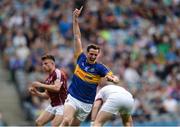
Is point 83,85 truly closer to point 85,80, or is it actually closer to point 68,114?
point 85,80

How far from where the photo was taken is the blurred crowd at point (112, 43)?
79.6 feet

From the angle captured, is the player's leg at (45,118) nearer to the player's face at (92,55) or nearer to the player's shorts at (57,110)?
the player's shorts at (57,110)

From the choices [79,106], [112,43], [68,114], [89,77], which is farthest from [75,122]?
[112,43]

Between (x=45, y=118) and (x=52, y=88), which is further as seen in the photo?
(x=45, y=118)

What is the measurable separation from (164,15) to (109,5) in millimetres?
2209

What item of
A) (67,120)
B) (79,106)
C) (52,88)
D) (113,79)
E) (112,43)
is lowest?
(112,43)

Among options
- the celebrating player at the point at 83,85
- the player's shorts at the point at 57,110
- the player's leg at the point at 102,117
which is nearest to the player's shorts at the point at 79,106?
the celebrating player at the point at 83,85

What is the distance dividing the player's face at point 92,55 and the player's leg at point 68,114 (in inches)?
39.1

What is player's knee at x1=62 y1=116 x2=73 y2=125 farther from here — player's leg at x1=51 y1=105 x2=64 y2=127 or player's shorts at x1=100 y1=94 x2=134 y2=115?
player's leg at x1=51 y1=105 x2=64 y2=127

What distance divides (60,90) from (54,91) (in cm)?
41

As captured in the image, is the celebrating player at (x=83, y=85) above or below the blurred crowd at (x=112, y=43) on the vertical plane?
above

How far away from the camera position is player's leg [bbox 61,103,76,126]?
52.4 ft

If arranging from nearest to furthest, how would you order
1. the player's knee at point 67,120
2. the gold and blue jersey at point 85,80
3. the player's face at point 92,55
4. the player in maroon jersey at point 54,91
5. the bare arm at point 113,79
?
the bare arm at point 113,79 → the player's knee at point 67,120 → the player's face at point 92,55 → the gold and blue jersey at point 85,80 → the player in maroon jersey at point 54,91

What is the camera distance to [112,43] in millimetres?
26688
